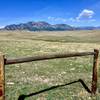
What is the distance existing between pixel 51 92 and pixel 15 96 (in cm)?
183

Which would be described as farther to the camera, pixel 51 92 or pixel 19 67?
pixel 19 67

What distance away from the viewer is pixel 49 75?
17.5 m

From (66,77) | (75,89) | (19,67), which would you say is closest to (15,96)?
(75,89)

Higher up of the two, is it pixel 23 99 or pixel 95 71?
pixel 95 71

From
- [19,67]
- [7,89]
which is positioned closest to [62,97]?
[7,89]

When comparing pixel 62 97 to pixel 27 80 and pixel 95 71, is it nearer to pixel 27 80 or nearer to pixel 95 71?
pixel 95 71

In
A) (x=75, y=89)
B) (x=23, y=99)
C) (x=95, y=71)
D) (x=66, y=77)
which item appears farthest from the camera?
(x=66, y=77)

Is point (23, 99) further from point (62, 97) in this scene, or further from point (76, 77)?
point (76, 77)

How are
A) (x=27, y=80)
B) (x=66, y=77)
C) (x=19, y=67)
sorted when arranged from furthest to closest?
(x=19, y=67)
(x=66, y=77)
(x=27, y=80)

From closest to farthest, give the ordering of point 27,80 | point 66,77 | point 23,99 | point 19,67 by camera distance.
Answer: point 23,99, point 27,80, point 66,77, point 19,67

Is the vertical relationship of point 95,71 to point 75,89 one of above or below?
above

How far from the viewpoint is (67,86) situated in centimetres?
1469

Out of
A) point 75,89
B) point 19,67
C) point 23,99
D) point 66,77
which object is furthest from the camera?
point 19,67

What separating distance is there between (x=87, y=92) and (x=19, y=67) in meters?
8.31
